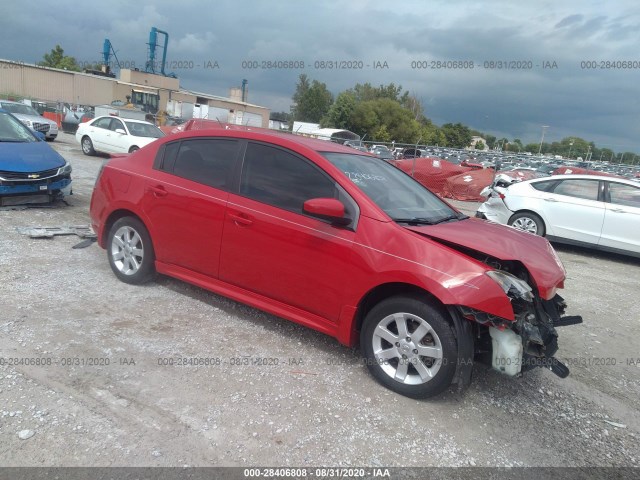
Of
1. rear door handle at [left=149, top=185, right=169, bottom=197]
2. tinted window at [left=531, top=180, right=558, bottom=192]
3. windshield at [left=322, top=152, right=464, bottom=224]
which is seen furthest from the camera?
tinted window at [left=531, top=180, right=558, bottom=192]

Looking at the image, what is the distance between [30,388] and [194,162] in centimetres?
234

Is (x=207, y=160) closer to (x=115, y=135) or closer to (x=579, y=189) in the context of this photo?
(x=579, y=189)

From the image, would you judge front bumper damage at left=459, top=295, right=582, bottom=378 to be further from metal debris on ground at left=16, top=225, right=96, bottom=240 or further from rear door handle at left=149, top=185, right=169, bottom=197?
metal debris on ground at left=16, top=225, right=96, bottom=240

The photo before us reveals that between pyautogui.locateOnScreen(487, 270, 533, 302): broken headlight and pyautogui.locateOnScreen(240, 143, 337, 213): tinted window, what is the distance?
133 centimetres

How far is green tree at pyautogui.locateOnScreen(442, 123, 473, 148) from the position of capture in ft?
265

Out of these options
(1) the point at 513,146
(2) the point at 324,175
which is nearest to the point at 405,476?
(2) the point at 324,175

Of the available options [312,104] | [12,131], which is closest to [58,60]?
[312,104]

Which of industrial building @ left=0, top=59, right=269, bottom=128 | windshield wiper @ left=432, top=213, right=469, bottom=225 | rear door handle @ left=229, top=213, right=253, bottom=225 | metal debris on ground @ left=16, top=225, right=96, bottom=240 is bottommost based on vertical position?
metal debris on ground @ left=16, top=225, right=96, bottom=240

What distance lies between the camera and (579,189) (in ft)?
30.0

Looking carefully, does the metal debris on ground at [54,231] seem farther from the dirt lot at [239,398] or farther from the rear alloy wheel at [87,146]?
the rear alloy wheel at [87,146]

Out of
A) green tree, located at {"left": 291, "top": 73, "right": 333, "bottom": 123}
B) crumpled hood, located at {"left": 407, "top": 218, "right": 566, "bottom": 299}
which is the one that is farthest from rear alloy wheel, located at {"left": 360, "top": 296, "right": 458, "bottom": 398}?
green tree, located at {"left": 291, "top": 73, "right": 333, "bottom": 123}

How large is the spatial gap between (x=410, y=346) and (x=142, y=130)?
1495 cm

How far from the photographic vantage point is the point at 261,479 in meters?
2.59

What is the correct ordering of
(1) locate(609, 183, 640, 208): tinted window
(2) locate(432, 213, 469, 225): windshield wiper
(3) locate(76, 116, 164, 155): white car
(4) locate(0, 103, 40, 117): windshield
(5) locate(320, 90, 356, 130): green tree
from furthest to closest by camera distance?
(5) locate(320, 90, 356, 130): green tree
(4) locate(0, 103, 40, 117): windshield
(3) locate(76, 116, 164, 155): white car
(1) locate(609, 183, 640, 208): tinted window
(2) locate(432, 213, 469, 225): windshield wiper
